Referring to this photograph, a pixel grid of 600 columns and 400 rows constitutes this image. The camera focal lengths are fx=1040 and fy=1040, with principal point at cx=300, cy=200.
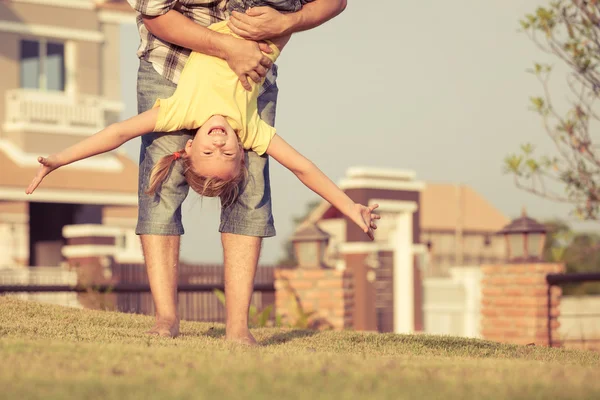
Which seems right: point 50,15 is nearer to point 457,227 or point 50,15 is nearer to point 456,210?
point 457,227

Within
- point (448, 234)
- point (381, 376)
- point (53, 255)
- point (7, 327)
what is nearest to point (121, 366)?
point (381, 376)

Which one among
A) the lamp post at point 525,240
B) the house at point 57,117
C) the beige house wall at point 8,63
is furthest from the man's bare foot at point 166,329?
the beige house wall at point 8,63

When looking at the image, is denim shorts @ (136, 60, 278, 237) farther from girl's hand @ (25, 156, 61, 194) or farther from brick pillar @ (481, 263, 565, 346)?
brick pillar @ (481, 263, 565, 346)

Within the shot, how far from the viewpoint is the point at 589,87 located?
10.7m

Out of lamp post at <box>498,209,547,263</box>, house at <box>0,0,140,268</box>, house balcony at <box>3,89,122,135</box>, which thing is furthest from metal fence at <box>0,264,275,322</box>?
house balcony at <box>3,89,122,135</box>

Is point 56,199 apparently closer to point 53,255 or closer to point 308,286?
point 53,255

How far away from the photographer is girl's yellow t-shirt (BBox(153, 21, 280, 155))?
196 inches

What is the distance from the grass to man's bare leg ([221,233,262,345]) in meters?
0.34

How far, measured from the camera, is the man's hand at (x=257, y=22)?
204 inches

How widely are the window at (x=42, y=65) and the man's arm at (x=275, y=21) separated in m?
21.9

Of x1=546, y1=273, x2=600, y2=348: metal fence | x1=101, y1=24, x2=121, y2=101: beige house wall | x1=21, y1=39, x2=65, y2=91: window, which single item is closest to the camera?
x1=546, y1=273, x2=600, y2=348: metal fence

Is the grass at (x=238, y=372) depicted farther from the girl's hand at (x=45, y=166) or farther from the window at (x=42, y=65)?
the window at (x=42, y=65)

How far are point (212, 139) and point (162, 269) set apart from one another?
2.38 ft

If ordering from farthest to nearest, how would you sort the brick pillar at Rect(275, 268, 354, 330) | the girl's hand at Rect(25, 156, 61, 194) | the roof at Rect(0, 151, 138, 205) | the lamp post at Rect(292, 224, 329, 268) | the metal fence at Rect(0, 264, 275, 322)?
the roof at Rect(0, 151, 138, 205) → the lamp post at Rect(292, 224, 329, 268) → the brick pillar at Rect(275, 268, 354, 330) → the metal fence at Rect(0, 264, 275, 322) → the girl's hand at Rect(25, 156, 61, 194)
